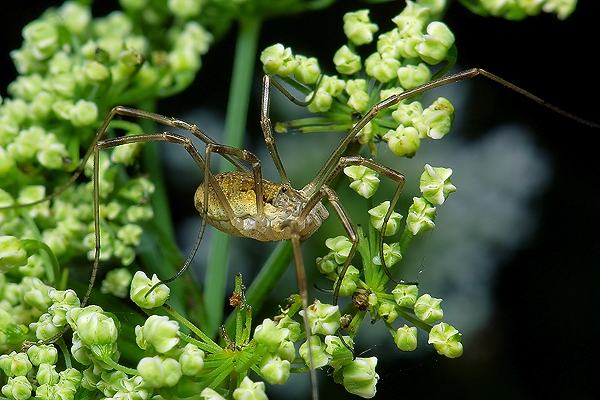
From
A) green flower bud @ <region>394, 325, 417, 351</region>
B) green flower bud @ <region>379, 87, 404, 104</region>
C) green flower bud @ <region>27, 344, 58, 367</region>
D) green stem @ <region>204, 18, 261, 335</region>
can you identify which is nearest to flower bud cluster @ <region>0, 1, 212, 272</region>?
green stem @ <region>204, 18, 261, 335</region>

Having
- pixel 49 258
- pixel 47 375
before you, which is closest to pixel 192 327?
pixel 47 375

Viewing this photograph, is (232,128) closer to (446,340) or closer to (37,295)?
(37,295)

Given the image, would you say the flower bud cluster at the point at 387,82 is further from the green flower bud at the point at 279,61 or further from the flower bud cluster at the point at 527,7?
the flower bud cluster at the point at 527,7

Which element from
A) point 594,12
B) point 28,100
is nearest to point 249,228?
point 28,100

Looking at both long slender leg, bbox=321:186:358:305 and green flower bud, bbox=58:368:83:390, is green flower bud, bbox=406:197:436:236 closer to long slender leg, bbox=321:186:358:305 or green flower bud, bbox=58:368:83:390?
long slender leg, bbox=321:186:358:305

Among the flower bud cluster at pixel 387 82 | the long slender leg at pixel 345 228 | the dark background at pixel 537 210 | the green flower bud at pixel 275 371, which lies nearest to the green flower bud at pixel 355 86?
the flower bud cluster at pixel 387 82

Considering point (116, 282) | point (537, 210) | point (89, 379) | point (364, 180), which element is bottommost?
point (537, 210)

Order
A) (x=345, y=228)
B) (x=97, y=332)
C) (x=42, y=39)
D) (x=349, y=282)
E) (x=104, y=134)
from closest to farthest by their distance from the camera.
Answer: (x=97, y=332), (x=349, y=282), (x=345, y=228), (x=104, y=134), (x=42, y=39)
